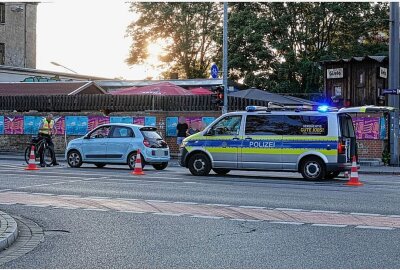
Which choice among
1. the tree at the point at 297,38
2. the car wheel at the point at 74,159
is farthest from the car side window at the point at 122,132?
the tree at the point at 297,38

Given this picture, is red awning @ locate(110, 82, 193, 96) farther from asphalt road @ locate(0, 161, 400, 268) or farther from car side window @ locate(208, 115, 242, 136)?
asphalt road @ locate(0, 161, 400, 268)

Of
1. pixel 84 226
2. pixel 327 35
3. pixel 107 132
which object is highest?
pixel 327 35

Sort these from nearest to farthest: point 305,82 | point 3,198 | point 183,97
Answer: point 3,198 < point 183,97 < point 305,82

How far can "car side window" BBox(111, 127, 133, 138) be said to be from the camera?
22.3m

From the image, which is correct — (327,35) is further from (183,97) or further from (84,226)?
(84,226)

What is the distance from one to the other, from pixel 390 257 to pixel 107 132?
52.1ft

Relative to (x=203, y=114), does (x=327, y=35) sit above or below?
above

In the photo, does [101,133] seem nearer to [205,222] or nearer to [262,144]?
[262,144]

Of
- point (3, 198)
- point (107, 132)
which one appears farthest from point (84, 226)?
point (107, 132)

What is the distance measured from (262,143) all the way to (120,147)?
5.37 m

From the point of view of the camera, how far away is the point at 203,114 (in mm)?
30953

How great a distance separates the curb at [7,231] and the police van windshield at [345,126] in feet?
36.5

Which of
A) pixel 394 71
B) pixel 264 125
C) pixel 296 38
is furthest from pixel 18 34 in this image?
pixel 264 125

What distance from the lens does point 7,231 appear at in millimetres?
9000
